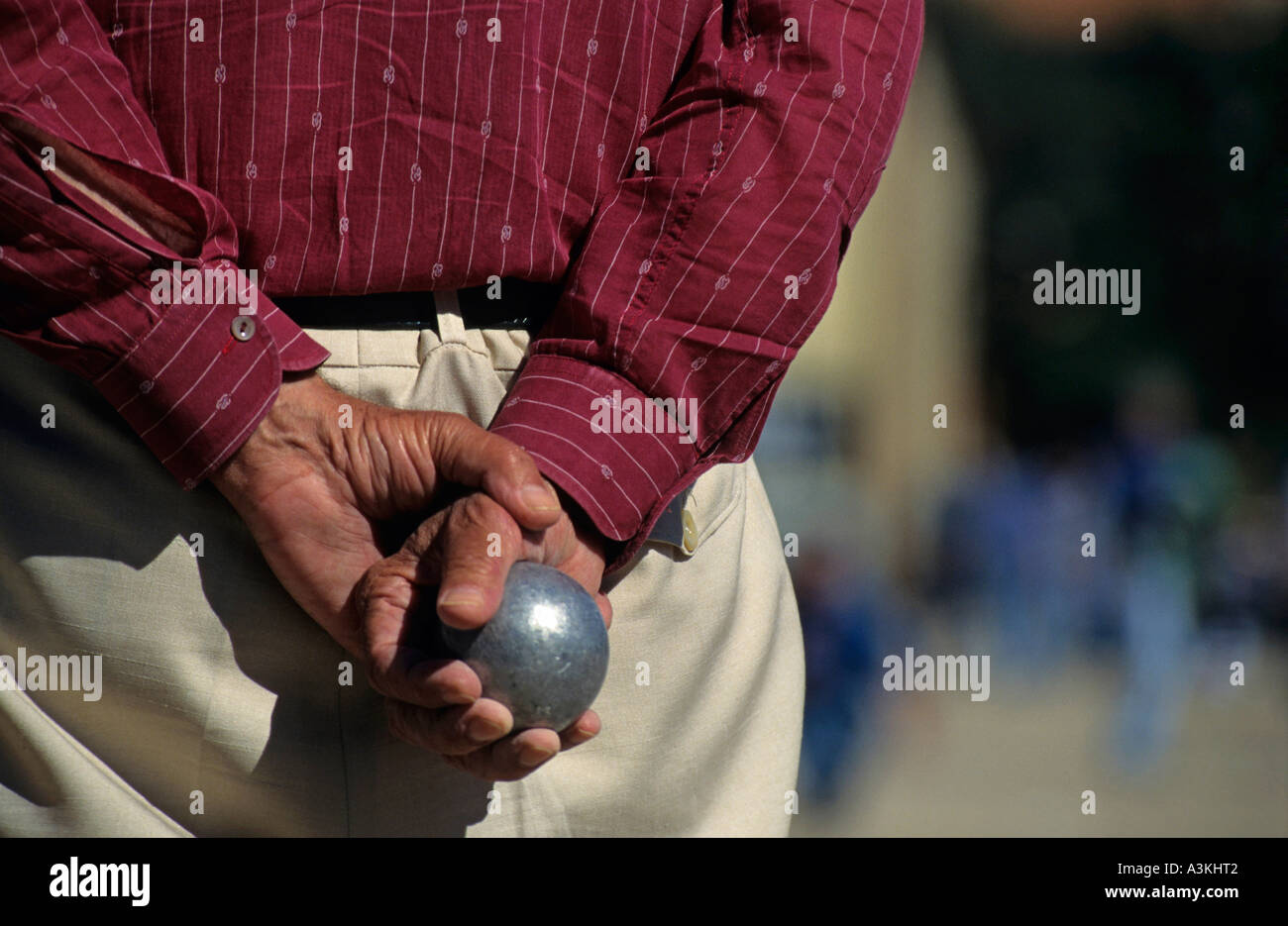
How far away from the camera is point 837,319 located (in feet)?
25.5

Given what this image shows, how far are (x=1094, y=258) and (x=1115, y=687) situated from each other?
2.59 meters

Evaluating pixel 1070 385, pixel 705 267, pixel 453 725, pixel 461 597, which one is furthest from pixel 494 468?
pixel 1070 385

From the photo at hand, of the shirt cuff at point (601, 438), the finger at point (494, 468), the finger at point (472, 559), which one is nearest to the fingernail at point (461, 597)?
the finger at point (472, 559)

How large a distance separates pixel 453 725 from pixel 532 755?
91mm

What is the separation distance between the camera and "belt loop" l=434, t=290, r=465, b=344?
159 cm

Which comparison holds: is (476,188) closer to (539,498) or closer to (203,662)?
(539,498)

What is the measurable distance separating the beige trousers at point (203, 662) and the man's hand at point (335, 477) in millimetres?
69

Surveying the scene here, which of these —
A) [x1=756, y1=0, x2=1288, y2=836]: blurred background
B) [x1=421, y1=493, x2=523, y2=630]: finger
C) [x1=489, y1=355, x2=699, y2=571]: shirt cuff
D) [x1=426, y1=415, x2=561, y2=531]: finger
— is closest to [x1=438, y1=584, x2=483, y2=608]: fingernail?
[x1=421, y1=493, x2=523, y2=630]: finger

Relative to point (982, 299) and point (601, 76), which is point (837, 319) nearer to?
point (982, 299)

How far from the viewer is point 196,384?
56.1 inches

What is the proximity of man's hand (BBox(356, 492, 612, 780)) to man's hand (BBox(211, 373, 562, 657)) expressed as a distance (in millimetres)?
44
